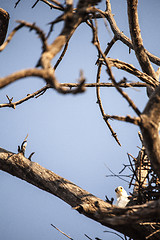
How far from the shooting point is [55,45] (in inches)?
37.9

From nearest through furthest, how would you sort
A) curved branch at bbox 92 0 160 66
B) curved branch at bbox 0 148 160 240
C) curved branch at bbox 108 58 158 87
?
curved branch at bbox 0 148 160 240 → curved branch at bbox 108 58 158 87 → curved branch at bbox 92 0 160 66

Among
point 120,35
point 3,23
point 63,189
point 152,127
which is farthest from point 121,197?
point 3,23

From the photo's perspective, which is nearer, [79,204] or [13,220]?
[79,204]

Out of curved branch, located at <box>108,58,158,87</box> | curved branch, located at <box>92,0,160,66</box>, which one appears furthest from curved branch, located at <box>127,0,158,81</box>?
curved branch, located at <box>92,0,160,66</box>

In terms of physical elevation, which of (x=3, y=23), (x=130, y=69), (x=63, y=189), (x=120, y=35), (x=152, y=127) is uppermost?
(x=120, y=35)

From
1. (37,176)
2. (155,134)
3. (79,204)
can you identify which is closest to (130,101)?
(155,134)

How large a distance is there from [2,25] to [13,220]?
689 inches

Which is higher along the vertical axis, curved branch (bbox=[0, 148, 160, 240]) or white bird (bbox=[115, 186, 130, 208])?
white bird (bbox=[115, 186, 130, 208])

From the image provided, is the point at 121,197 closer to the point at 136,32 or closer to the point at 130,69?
the point at 130,69

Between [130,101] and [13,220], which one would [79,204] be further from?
[13,220]

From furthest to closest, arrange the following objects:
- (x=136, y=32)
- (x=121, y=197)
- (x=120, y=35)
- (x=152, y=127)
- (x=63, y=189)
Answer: (x=121, y=197)
(x=120, y=35)
(x=136, y=32)
(x=63, y=189)
(x=152, y=127)

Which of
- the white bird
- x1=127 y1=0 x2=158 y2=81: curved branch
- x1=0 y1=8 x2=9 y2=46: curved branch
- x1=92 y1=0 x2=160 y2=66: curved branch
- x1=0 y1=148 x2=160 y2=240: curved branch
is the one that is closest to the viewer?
x1=0 y1=148 x2=160 y2=240: curved branch

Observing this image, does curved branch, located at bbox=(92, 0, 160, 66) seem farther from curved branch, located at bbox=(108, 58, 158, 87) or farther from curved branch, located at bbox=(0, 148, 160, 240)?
curved branch, located at bbox=(0, 148, 160, 240)

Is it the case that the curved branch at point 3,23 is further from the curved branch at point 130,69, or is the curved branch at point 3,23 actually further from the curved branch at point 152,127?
the curved branch at point 152,127
